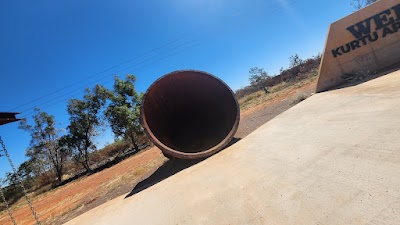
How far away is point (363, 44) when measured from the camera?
9984 mm

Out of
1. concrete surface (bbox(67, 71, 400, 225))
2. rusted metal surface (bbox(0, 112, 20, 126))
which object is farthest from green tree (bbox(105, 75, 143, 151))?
concrete surface (bbox(67, 71, 400, 225))

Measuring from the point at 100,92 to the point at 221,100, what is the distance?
66.5 ft

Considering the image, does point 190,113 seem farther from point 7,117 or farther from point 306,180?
point 7,117

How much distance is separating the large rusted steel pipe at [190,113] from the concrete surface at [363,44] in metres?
4.41

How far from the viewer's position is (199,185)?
535 centimetres

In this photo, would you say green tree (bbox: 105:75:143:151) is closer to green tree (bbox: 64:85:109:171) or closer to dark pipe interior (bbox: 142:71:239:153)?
green tree (bbox: 64:85:109:171)

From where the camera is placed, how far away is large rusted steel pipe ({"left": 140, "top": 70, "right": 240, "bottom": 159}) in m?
8.13

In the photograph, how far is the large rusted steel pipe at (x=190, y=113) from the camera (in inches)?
320

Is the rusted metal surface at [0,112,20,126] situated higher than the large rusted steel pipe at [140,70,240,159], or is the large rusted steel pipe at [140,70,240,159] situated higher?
the rusted metal surface at [0,112,20,126]

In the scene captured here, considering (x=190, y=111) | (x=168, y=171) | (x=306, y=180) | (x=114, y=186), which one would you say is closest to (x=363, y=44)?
(x=190, y=111)

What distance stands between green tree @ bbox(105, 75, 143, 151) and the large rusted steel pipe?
16.1 meters

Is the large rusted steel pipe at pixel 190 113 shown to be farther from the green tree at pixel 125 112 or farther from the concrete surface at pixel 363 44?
the green tree at pixel 125 112

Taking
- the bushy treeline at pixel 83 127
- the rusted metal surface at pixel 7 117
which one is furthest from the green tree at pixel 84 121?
the rusted metal surface at pixel 7 117

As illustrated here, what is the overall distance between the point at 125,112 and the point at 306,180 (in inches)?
934
